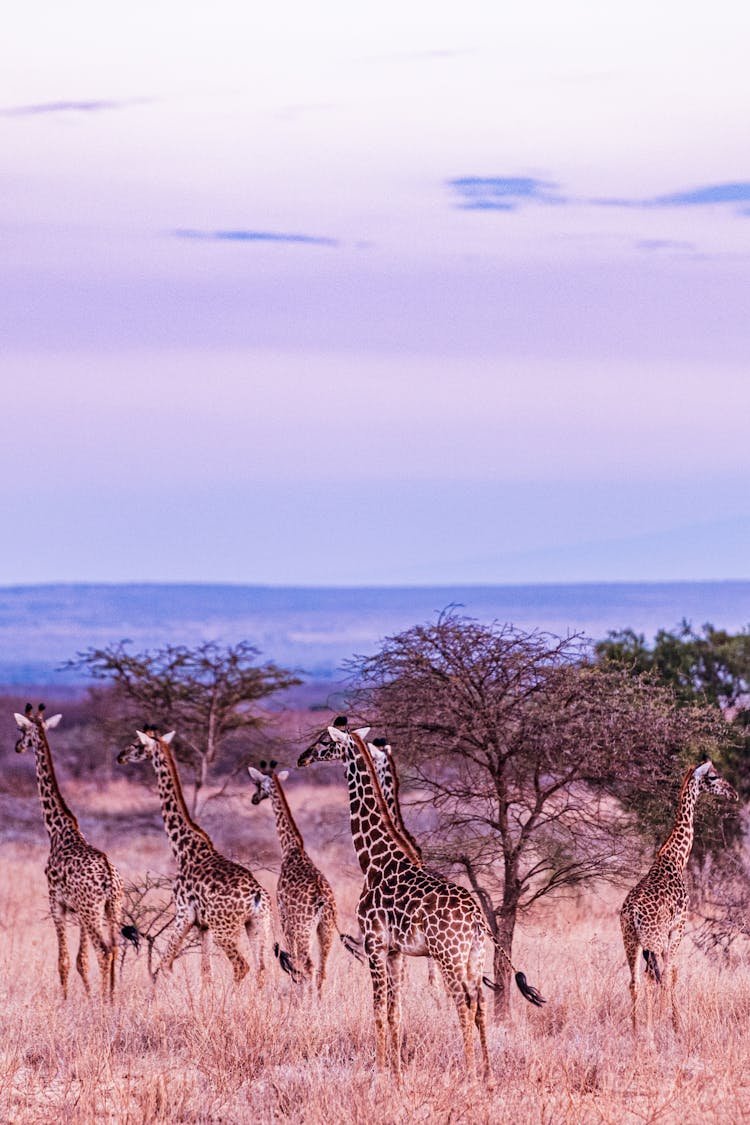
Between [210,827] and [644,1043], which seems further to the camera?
[210,827]

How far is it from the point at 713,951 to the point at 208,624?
181 metres

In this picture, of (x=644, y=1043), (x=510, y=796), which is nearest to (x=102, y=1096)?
(x=644, y=1043)

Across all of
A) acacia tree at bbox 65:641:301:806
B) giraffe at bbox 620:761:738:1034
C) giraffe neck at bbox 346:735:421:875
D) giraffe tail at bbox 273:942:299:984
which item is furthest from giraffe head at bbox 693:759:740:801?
acacia tree at bbox 65:641:301:806

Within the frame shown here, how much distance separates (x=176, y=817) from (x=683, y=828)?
411 cm

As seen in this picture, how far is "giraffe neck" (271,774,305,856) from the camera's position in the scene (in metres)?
13.6

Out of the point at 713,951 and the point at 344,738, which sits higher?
the point at 344,738

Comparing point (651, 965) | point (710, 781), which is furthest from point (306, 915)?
point (710, 781)

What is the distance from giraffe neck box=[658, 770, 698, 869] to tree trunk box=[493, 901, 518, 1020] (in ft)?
5.12

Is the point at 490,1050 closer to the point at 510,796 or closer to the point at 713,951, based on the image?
the point at 510,796

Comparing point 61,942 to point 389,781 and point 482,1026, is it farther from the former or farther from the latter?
point 482,1026

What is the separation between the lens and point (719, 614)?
189750 millimetres

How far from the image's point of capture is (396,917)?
9.99 metres

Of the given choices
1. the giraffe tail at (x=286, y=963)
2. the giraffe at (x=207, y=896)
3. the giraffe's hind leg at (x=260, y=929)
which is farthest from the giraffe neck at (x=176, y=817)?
the giraffe tail at (x=286, y=963)

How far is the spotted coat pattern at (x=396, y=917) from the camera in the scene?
9.62 metres
